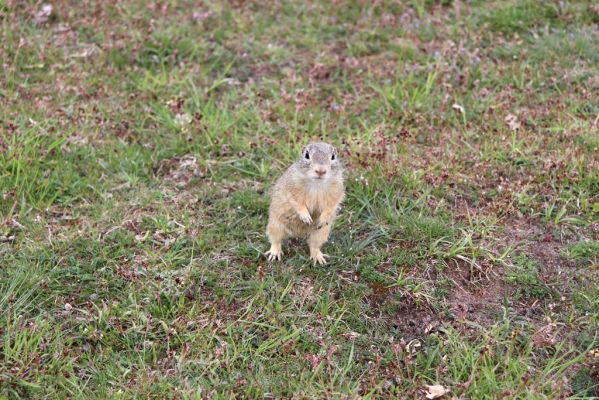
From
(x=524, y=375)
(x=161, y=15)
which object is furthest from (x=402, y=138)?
(x=161, y=15)

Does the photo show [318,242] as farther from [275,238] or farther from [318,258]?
[275,238]

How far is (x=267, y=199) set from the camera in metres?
6.23

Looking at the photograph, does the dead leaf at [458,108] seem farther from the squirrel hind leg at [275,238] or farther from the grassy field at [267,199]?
the squirrel hind leg at [275,238]

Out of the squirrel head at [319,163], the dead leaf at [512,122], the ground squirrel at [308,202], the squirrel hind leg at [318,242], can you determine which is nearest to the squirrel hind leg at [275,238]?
the ground squirrel at [308,202]

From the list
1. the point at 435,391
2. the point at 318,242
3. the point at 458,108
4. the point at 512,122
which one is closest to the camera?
the point at 435,391

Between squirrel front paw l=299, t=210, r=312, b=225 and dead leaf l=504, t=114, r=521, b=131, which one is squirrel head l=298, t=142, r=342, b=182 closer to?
squirrel front paw l=299, t=210, r=312, b=225

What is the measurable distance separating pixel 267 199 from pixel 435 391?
244cm

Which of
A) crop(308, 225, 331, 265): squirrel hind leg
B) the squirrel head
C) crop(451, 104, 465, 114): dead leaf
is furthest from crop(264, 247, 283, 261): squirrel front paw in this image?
crop(451, 104, 465, 114): dead leaf

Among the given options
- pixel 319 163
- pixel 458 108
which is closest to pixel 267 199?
pixel 319 163

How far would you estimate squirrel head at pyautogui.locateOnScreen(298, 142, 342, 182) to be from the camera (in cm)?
508

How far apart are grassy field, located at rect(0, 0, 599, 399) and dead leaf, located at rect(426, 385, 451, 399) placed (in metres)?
0.05

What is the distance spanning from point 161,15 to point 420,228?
4.54 metres

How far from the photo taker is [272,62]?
26.5ft

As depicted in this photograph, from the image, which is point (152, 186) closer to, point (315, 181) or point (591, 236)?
point (315, 181)
